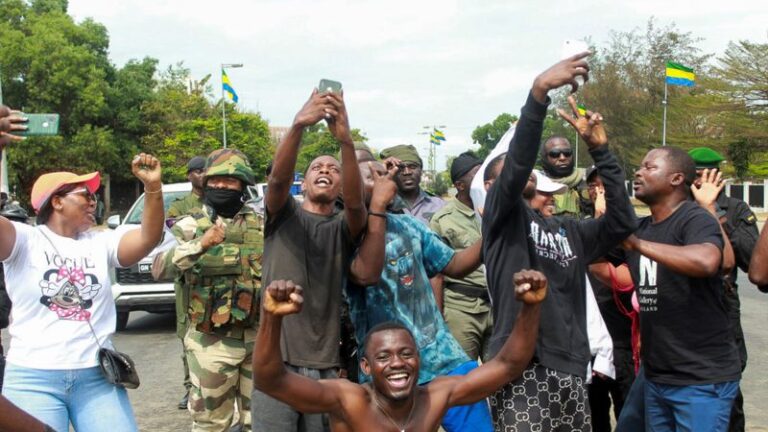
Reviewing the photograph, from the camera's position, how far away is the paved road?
6.35 m

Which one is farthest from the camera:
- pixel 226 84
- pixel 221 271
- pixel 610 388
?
pixel 226 84

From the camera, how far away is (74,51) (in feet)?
124

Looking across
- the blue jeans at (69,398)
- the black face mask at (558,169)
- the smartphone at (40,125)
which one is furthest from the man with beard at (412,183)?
the smartphone at (40,125)

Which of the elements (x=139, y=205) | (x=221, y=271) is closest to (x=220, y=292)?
(x=221, y=271)

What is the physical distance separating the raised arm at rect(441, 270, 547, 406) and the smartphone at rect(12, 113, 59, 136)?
1980mm

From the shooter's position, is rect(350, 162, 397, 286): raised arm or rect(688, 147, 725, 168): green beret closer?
rect(350, 162, 397, 286): raised arm

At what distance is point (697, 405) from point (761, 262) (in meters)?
0.74

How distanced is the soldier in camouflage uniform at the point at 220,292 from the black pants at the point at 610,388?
2.26m

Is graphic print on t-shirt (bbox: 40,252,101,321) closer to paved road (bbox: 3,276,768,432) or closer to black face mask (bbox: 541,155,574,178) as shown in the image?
paved road (bbox: 3,276,768,432)

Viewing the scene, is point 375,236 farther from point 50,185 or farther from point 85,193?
point 50,185

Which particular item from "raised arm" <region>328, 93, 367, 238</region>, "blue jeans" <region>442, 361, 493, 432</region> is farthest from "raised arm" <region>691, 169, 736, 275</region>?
"raised arm" <region>328, 93, 367, 238</region>

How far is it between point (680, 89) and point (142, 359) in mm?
52043

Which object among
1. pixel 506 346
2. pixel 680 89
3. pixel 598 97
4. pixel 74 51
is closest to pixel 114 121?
pixel 74 51

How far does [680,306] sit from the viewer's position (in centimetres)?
382
